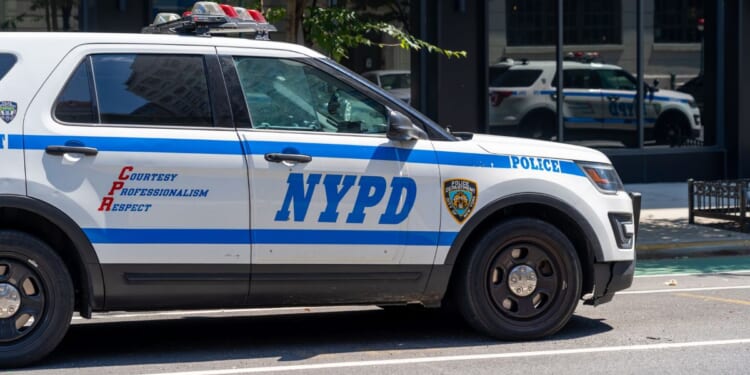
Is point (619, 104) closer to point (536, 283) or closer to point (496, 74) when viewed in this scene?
point (496, 74)

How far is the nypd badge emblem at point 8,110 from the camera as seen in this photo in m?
6.27

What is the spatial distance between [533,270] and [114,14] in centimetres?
976

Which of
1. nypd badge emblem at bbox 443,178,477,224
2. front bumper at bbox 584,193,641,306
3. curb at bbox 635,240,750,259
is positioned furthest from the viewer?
curb at bbox 635,240,750,259

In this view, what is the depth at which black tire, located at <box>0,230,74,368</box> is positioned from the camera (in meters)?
6.29

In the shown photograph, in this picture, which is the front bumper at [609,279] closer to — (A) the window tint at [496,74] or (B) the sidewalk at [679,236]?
(B) the sidewalk at [679,236]

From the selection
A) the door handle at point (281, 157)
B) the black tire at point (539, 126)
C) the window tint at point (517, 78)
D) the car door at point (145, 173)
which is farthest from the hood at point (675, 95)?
the car door at point (145, 173)

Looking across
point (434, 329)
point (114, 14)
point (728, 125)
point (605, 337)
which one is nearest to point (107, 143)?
point (434, 329)

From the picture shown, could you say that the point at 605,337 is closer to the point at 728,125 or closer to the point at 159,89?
the point at 159,89

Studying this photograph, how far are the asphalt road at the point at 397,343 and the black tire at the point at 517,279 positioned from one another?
0.48 feet

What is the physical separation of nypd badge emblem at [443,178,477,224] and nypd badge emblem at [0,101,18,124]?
2576 millimetres

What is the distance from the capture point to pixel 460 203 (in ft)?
22.4

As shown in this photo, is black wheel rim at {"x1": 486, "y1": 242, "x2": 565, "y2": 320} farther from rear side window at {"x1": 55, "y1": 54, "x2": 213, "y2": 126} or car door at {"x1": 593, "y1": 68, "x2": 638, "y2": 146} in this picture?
car door at {"x1": 593, "y1": 68, "x2": 638, "y2": 146}

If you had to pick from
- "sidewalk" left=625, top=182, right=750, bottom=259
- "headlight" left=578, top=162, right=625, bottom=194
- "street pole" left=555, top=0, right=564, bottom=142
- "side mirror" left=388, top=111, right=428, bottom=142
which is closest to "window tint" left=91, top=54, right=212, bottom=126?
"side mirror" left=388, top=111, right=428, bottom=142

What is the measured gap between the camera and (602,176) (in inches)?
286
